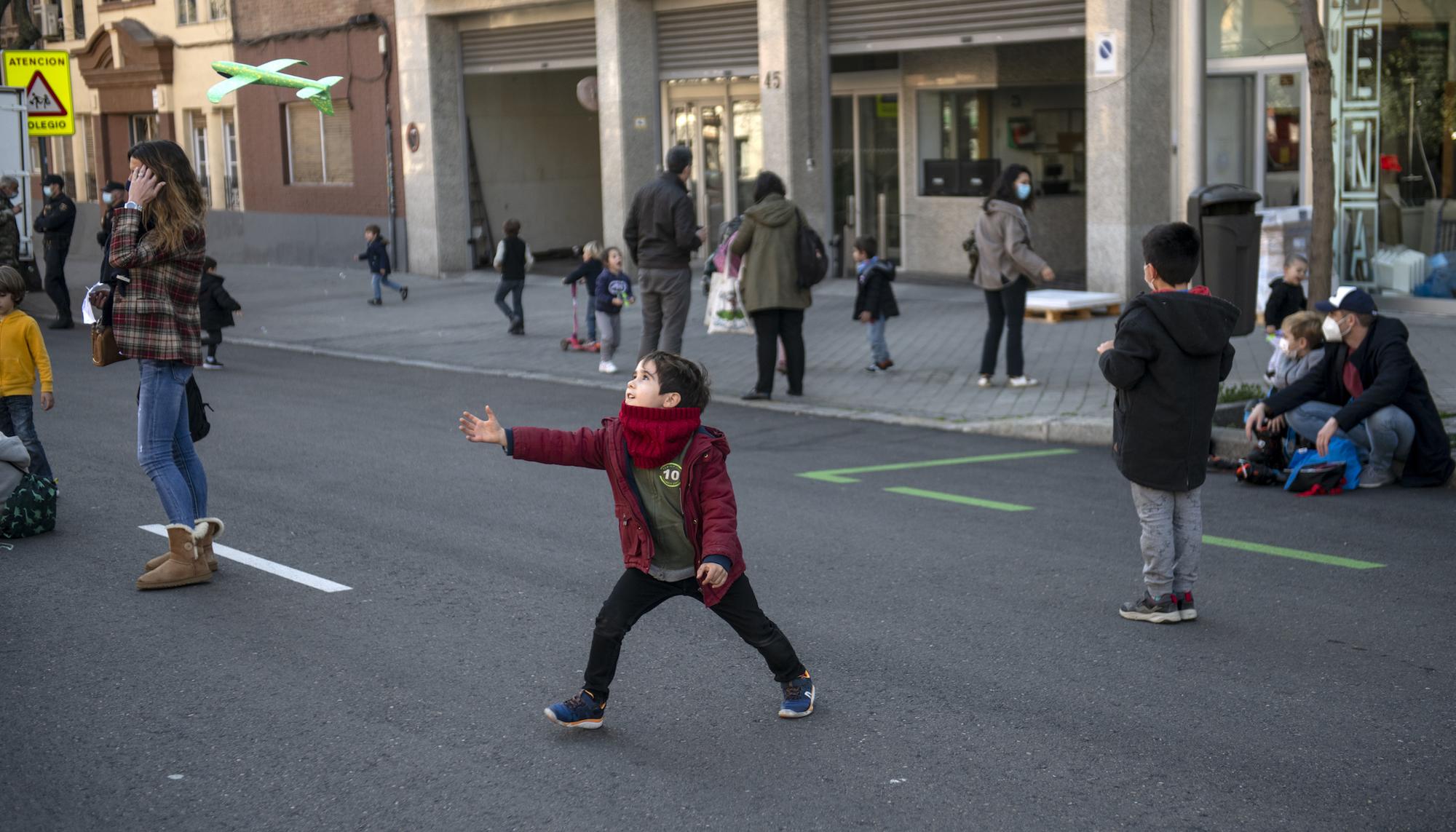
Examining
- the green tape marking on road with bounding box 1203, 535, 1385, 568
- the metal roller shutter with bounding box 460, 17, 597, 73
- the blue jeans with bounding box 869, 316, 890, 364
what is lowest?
the green tape marking on road with bounding box 1203, 535, 1385, 568

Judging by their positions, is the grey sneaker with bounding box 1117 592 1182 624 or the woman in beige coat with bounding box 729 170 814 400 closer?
the grey sneaker with bounding box 1117 592 1182 624

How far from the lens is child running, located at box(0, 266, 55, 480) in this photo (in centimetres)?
791

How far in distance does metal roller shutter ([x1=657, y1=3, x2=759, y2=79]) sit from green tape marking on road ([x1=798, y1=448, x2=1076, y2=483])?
37.9ft

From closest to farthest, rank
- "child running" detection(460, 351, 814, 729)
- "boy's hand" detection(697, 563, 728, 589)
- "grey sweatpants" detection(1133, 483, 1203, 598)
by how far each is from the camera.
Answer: "boy's hand" detection(697, 563, 728, 589)
"child running" detection(460, 351, 814, 729)
"grey sweatpants" detection(1133, 483, 1203, 598)

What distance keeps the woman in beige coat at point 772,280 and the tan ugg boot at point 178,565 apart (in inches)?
241

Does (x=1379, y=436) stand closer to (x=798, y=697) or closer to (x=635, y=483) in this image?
(x=798, y=697)

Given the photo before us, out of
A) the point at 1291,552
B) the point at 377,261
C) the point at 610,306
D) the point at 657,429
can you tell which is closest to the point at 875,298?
the point at 610,306

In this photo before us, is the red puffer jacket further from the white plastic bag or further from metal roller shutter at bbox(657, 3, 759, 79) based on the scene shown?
metal roller shutter at bbox(657, 3, 759, 79)

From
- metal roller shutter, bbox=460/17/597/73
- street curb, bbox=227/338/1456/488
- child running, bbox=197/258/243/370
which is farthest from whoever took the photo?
metal roller shutter, bbox=460/17/597/73

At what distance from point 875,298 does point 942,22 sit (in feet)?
21.1

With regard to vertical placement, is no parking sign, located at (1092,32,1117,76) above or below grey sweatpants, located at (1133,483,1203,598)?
above

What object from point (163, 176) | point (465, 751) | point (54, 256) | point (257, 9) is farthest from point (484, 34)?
point (465, 751)

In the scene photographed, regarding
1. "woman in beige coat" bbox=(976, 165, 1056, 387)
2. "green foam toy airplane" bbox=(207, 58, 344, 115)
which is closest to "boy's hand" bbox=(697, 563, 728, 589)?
"green foam toy airplane" bbox=(207, 58, 344, 115)

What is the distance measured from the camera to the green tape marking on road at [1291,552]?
23.1ft
